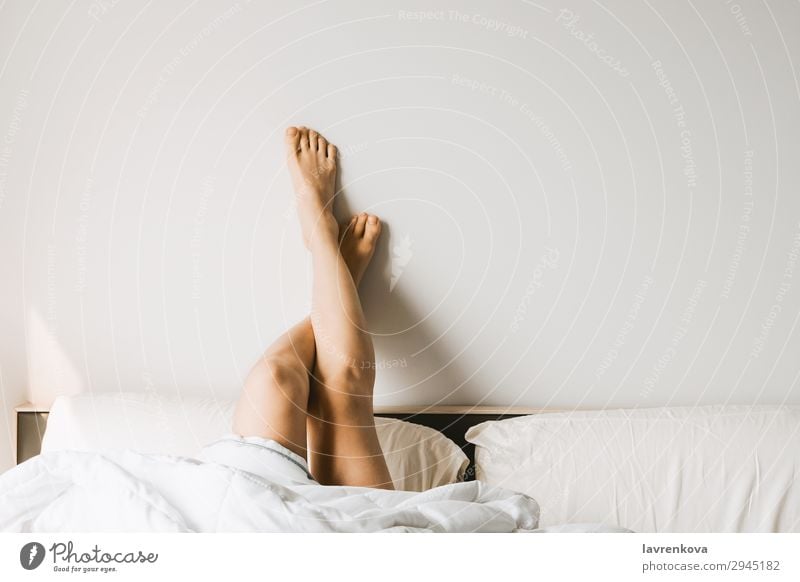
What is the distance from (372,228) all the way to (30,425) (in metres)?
0.61

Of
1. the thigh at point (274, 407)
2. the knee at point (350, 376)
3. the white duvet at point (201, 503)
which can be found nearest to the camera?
the white duvet at point (201, 503)

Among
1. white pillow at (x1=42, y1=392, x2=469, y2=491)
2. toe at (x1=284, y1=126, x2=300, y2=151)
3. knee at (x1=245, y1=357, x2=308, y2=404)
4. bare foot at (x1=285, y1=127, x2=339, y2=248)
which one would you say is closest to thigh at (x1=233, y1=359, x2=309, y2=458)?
knee at (x1=245, y1=357, x2=308, y2=404)

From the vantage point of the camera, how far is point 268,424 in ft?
3.08

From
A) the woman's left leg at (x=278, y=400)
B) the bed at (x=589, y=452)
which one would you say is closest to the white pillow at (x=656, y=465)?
the bed at (x=589, y=452)

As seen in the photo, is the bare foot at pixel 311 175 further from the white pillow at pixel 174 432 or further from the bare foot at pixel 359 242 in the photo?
the white pillow at pixel 174 432

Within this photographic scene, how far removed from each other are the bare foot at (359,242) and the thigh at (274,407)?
0.19 metres

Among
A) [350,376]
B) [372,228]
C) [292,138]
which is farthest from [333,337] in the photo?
[292,138]

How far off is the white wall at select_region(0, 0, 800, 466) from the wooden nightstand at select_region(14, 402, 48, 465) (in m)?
0.02

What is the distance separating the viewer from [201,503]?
0.80 metres

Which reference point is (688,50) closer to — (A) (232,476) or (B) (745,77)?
(B) (745,77)

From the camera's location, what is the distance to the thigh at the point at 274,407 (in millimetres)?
941

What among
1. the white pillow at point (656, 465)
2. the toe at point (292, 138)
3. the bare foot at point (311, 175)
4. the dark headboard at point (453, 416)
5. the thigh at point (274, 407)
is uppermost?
the toe at point (292, 138)

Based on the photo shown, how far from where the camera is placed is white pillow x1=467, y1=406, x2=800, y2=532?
98 cm

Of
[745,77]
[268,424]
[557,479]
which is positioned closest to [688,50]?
[745,77]
